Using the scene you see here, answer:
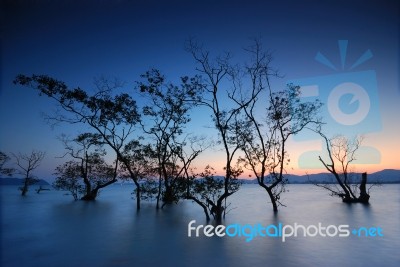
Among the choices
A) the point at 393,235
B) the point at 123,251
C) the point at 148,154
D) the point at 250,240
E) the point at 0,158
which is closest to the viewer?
the point at 123,251

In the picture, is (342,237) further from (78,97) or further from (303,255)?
(78,97)

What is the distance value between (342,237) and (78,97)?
75.4 feet

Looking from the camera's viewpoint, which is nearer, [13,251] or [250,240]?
[13,251]

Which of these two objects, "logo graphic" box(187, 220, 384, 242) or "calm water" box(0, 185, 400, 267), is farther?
"logo graphic" box(187, 220, 384, 242)

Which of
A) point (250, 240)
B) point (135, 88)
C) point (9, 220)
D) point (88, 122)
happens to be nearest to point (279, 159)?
point (250, 240)

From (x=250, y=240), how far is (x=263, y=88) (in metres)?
12.5

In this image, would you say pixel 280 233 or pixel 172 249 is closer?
pixel 172 249

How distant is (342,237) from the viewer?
14734 millimetres

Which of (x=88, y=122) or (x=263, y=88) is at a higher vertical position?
(x=263, y=88)

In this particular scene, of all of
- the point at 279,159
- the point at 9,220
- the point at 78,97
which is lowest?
the point at 9,220

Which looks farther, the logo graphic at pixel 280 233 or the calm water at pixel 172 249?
the logo graphic at pixel 280 233

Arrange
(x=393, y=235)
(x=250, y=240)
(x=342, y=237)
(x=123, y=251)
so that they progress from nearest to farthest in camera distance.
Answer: (x=123, y=251) < (x=250, y=240) < (x=342, y=237) < (x=393, y=235)

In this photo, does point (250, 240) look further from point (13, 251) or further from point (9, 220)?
point (9, 220)

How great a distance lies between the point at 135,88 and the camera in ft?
75.4
